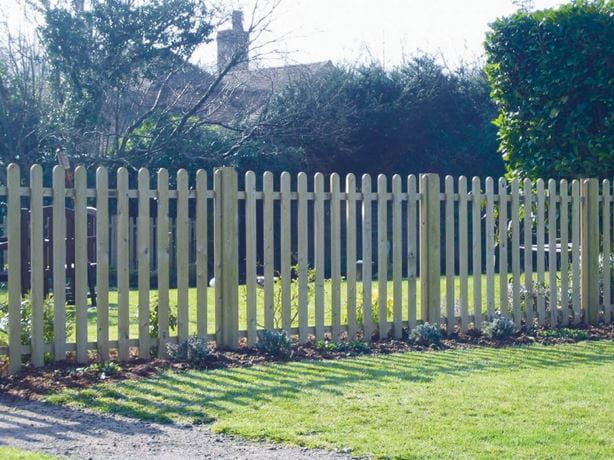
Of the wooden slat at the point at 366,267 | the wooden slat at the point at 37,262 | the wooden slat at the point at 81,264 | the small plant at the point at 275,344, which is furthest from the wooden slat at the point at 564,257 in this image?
the wooden slat at the point at 37,262

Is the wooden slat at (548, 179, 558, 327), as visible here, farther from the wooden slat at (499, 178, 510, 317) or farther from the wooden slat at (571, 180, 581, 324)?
the wooden slat at (499, 178, 510, 317)

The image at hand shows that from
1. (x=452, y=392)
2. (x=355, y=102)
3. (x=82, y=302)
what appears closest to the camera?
(x=452, y=392)

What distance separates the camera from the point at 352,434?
5348mm

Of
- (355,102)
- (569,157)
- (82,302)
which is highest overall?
(355,102)

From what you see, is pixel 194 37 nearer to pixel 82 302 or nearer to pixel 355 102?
pixel 355 102

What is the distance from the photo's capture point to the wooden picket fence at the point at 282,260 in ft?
25.5

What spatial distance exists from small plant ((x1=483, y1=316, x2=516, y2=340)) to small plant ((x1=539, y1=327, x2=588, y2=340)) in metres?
0.54

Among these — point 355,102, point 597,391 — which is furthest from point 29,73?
point 597,391

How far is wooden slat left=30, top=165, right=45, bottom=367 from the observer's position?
7562mm

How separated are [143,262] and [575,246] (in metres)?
5.61

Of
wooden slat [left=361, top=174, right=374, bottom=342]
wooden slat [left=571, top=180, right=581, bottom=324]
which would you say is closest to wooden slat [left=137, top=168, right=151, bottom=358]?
wooden slat [left=361, top=174, right=374, bottom=342]

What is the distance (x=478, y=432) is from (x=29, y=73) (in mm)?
16530

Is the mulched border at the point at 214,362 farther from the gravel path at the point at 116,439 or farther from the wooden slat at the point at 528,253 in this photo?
the gravel path at the point at 116,439

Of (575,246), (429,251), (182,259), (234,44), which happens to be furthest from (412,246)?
(234,44)
